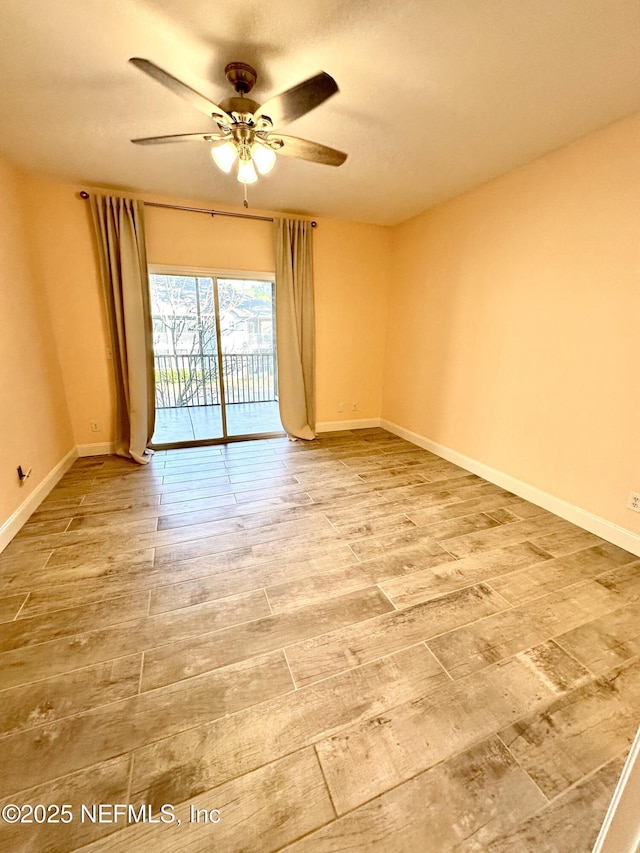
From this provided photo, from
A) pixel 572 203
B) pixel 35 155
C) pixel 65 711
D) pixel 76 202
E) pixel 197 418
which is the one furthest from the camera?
pixel 197 418

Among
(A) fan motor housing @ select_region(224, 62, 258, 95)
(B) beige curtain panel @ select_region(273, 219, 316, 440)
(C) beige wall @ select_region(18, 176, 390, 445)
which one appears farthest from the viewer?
(B) beige curtain panel @ select_region(273, 219, 316, 440)

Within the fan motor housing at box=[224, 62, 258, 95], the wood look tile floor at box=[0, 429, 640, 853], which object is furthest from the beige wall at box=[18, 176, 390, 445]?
the fan motor housing at box=[224, 62, 258, 95]

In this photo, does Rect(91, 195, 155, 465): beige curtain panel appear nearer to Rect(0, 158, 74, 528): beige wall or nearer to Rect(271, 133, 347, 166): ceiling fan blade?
Rect(0, 158, 74, 528): beige wall

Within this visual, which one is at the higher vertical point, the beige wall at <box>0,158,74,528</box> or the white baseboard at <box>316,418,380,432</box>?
the beige wall at <box>0,158,74,528</box>

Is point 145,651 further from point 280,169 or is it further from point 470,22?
point 280,169

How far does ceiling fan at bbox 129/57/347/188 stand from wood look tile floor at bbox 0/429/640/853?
2189 millimetres

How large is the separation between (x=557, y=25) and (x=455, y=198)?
6.07 ft

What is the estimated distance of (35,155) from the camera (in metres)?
2.35

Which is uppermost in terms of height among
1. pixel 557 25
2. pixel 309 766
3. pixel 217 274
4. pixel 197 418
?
pixel 557 25

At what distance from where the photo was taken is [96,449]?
345cm

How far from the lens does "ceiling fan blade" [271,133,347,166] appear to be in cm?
167

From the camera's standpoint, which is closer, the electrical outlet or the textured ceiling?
the textured ceiling

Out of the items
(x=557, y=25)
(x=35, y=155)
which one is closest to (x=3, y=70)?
(x=35, y=155)

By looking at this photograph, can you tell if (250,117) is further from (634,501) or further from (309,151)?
(634,501)
